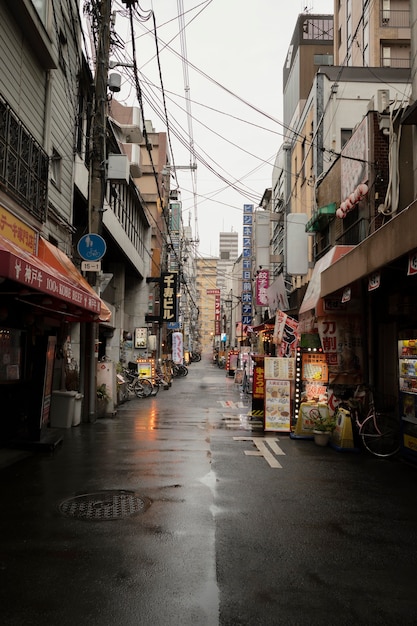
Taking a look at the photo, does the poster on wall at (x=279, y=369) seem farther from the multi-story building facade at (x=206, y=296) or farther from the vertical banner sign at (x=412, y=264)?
the multi-story building facade at (x=206, y=296)

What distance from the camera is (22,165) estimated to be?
Result: 10.8 metres

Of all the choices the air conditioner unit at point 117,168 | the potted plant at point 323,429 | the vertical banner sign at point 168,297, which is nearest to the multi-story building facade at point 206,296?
the vertical banner sign at point 168,297

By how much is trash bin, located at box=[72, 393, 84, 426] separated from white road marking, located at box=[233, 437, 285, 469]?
183 inches

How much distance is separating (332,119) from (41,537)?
2050 centimetres

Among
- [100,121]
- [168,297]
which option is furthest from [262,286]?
[100,121]

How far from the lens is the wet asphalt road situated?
146 inches

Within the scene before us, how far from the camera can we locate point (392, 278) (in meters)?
11.5

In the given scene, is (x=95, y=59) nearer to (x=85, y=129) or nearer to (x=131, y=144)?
(x=85, y=129)

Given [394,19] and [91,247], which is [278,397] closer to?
[91,247]

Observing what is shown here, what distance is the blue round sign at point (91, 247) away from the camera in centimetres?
1355

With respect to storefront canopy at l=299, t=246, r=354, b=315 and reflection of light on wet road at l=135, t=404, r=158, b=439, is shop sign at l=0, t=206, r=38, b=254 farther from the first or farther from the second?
storefront canopy at l=299, t=246, r=354, b=315

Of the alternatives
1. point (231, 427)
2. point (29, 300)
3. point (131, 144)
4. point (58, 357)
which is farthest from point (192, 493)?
point (131, 144)

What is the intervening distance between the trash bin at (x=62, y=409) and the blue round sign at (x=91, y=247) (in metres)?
3.81

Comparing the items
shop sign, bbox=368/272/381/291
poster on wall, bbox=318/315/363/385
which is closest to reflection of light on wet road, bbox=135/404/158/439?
poster on wall, bbox=318/315/363/385
